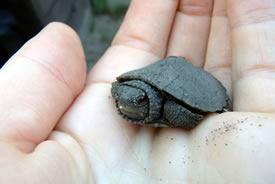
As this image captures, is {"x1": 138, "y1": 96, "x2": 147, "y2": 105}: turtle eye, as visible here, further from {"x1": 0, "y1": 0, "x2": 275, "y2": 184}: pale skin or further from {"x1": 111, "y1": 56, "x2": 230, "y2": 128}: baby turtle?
{"x1": 0, "y1": 0, "x2": 275, "y2": 184}: pale skin

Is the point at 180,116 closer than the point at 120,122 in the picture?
Yes

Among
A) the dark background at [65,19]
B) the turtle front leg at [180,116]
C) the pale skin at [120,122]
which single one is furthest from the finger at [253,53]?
the dark background at [65,19]

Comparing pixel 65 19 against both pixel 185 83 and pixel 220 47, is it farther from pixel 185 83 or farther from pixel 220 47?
pixel 185 83

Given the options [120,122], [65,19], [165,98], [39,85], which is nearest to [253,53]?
[165,98]

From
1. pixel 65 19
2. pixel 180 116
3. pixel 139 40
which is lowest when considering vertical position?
pixel 65 19

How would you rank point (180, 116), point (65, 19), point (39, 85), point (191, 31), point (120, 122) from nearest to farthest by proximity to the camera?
point (39, 85) → point (180, 116) → point (120, 122) → point (191, 31) → point (65, 19)

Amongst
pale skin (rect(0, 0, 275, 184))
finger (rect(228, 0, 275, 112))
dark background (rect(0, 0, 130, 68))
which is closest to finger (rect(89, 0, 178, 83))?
pale skin (rect(0, 0, 275, 184))
